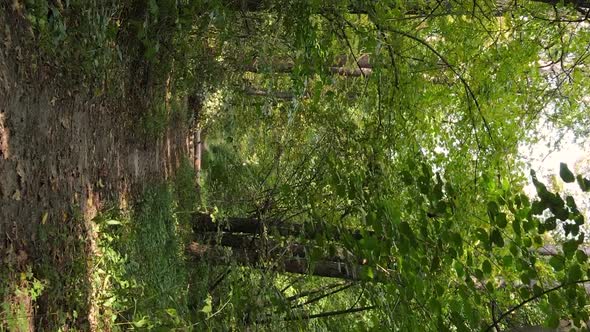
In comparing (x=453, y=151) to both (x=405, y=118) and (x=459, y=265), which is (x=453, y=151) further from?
(x=459, y=265)

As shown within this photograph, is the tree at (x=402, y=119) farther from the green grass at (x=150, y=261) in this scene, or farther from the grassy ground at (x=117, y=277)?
the grassy ground at (x=117, y=277)

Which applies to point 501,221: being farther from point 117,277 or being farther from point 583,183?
point 117,277

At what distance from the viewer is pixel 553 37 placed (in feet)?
19.4

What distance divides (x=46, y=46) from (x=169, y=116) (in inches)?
147

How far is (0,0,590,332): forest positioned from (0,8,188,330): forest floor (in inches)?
0.7

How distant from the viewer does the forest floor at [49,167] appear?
3.95 m

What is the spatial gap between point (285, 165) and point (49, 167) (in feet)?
11.9

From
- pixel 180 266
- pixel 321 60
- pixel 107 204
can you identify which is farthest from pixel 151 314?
pixel 321 60

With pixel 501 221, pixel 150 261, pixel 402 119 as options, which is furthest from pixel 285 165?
pixel 501 221

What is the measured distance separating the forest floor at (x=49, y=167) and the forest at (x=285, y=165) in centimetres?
2

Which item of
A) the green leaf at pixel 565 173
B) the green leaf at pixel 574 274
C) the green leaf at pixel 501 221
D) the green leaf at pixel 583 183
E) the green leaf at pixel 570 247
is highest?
the green leaf at pixel 565 173

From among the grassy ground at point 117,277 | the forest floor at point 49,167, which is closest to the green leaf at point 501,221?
the grassy ground at point 117,277

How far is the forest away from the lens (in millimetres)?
3004

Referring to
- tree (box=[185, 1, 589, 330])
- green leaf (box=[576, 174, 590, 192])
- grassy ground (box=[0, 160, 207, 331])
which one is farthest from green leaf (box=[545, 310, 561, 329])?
grassy ground (box=[0, 160, 207, 331])
